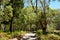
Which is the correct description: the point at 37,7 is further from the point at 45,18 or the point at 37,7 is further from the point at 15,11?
the point at 15,11

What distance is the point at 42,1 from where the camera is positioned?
77.6ft

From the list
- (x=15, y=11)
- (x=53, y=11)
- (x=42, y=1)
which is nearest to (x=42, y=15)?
(x=42, y=1)

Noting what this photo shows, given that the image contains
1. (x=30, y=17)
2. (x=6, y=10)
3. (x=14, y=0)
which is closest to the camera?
(x=6, y=10)

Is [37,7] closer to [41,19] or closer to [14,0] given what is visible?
[41,19]

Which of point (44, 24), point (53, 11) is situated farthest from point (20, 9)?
point (44, 24)

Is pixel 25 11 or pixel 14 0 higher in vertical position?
pixel 14 0

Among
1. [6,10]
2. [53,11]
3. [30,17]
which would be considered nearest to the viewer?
[6,10]

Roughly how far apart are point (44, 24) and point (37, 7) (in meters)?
2.67

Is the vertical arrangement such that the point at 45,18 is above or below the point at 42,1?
below

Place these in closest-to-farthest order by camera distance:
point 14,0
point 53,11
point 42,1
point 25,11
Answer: point 42,1, point 53,11, point 14,0, point 25,11

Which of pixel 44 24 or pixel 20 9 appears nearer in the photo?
pixel 44 24

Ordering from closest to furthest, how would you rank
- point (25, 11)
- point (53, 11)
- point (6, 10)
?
point (6, 10) → point (53, 11) → point (25, 11)

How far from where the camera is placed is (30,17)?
41781 millimetres

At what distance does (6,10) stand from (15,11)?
4684mm
